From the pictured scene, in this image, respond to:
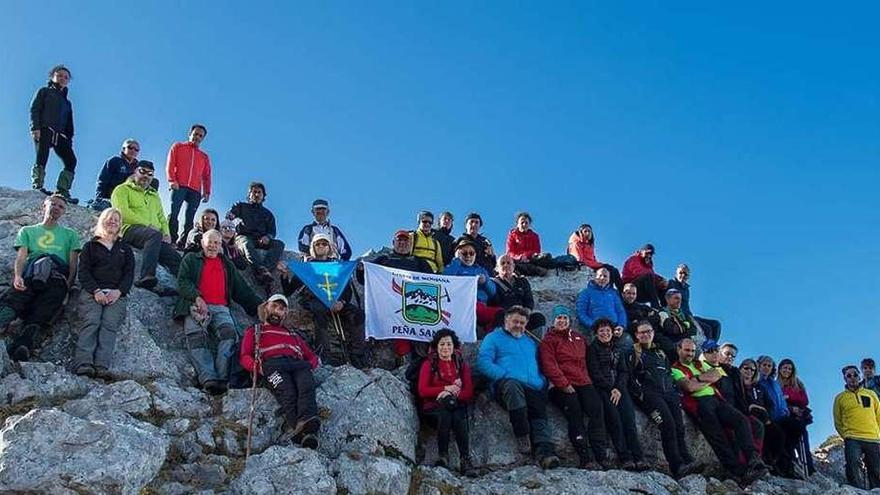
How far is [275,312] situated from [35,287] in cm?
348

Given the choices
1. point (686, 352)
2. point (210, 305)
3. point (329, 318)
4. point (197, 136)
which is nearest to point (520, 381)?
point (329, 318)

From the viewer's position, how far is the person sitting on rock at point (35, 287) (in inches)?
460

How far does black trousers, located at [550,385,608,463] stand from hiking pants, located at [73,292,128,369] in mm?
6853

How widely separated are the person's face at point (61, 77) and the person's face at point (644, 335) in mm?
12700

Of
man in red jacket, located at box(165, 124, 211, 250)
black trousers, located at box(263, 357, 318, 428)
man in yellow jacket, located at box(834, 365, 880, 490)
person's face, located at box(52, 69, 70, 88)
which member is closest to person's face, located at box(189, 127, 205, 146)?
man in red jacket, located at box(165, 124, 211, 250)

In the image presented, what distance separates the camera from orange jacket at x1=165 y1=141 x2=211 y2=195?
678 inches

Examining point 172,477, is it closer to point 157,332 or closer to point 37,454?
point 37,454

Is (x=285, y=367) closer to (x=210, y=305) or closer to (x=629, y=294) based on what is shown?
(x=210, y=305)

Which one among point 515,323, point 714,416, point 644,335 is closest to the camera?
point 515,323

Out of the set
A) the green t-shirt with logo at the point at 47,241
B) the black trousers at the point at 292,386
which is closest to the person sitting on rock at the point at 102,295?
the green t-shirt with logo at the point at 47,241

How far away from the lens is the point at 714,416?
47.2 feet

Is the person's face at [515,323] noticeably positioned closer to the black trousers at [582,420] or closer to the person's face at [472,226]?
the black trousers at [582,420]

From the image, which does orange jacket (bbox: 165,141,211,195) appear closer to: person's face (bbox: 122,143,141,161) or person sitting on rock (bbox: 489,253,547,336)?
person's face (bbox: 122,143,141,161)

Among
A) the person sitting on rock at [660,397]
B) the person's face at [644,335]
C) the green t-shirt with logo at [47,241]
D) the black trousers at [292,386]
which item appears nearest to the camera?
the black trousers at [292,386]
